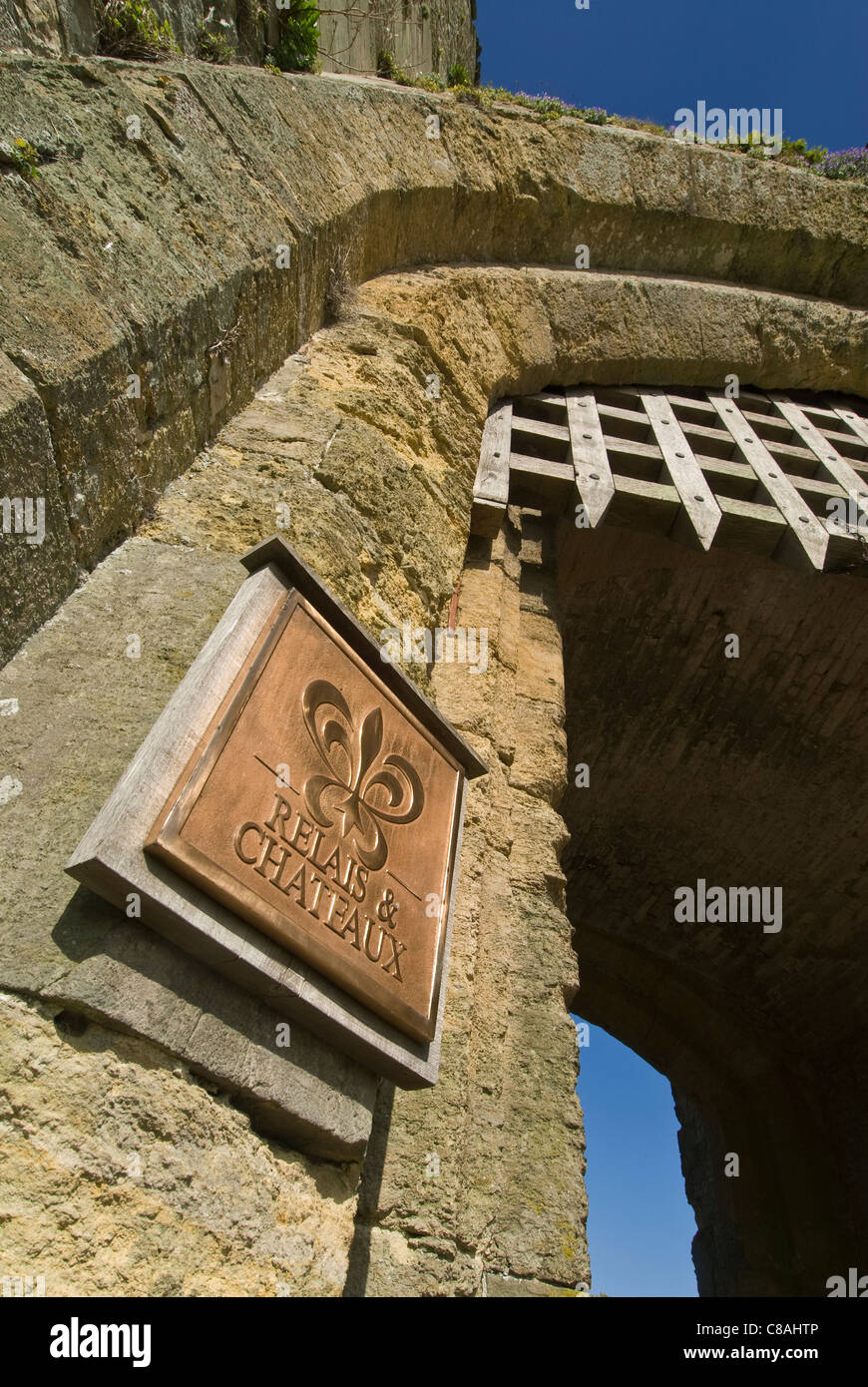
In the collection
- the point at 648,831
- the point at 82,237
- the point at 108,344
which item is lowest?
the point at 108,344

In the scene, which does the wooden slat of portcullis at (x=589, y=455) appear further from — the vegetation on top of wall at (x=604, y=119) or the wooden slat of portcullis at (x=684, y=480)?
the vegetation on top of wall at (x=604, y=119)

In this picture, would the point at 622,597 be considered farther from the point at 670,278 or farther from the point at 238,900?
the point at 238,900

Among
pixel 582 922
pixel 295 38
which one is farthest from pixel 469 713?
pixel 582 922

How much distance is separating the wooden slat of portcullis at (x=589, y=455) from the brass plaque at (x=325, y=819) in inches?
81.8

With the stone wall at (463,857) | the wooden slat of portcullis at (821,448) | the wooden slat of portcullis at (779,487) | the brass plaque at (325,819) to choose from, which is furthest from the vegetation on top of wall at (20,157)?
the wooden slat of portcullis at (821,448)

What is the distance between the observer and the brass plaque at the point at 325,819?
131 centimetres

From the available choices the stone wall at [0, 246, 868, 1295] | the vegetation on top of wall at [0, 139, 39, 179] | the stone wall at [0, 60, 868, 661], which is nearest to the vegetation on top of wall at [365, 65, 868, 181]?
the stone wall at [0, 60, 868, 661]

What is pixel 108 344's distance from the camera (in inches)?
73.2

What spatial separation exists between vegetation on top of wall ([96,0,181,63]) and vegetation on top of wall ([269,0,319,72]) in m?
1.30

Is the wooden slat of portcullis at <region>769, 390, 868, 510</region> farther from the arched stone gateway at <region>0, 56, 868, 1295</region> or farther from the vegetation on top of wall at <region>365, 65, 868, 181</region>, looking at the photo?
the vegetation on top of wall at <region>365, 65, 868, 181</region>

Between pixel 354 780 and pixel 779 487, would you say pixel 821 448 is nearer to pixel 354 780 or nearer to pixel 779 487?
pixel 779 487

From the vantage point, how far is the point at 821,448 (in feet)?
14.9
